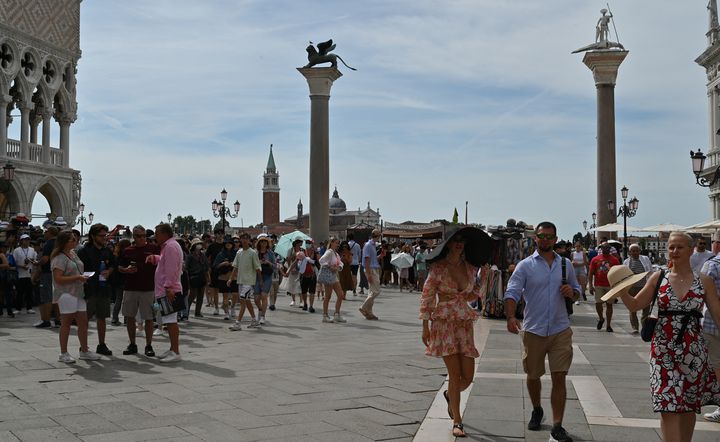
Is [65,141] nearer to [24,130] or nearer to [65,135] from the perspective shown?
[65,135]

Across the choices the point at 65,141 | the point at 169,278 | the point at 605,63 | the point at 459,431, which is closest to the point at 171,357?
the point at 169,278

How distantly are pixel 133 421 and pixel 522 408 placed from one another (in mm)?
3129

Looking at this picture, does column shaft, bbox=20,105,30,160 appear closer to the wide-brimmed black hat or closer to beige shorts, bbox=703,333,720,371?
the wide-brimmed black hat

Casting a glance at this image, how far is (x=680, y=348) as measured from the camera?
452cm

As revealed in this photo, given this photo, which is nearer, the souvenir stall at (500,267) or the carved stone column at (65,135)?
the souvenir stall at (500,267)

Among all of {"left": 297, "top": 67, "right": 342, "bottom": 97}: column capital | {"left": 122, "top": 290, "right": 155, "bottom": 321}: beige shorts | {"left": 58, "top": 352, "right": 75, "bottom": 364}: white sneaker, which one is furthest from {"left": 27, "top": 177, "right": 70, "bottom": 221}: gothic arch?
{"left": 58, "top": 352, "right": 75, "bottom": 364}: white sneaker

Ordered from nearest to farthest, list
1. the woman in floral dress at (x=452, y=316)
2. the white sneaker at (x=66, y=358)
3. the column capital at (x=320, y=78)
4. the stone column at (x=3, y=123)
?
the woman in floral dress at (x=452, y=316)
the white sneaker at (x=66, y=358)
the column capital at (x=320, y=78)
the stone column at (x=3, y=123)

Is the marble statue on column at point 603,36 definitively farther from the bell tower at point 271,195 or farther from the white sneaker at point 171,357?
the bell tower at point 271,195

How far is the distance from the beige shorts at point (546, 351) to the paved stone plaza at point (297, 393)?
477mm

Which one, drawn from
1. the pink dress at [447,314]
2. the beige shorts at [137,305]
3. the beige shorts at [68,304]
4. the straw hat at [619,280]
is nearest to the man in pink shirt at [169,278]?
the beige shorts at [137,305]

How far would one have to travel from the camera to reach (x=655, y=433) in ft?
18.4

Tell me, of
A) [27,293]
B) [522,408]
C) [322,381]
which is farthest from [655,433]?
[27,293]

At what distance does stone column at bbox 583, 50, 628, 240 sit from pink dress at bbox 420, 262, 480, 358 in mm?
24627

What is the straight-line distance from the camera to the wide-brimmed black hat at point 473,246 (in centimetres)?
583
